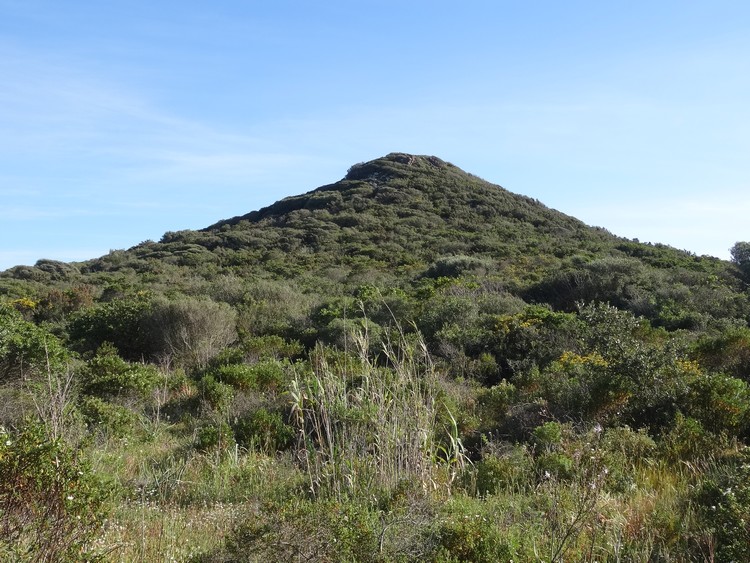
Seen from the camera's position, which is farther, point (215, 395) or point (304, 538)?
point (215, 395)

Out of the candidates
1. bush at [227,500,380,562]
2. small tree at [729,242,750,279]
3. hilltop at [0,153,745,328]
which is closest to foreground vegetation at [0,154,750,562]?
bush at [227,500,380,562]

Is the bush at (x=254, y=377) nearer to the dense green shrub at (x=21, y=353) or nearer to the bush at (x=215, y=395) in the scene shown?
the bush at (x=215, y=395)

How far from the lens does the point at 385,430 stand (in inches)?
149

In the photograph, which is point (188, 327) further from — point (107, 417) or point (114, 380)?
point (107, 417)

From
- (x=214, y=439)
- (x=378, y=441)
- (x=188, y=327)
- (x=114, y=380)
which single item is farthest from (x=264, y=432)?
(x=188, y=327)

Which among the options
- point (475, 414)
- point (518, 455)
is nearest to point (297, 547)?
point (518, 455)

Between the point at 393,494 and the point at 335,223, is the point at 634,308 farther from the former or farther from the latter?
the point at 335,223

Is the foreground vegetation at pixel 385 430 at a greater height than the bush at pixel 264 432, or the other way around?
the foreground vegetation at pixel 385 430

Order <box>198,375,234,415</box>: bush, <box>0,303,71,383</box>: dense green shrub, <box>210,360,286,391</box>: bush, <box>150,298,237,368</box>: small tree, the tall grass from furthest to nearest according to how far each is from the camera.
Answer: <box>150,298,237,368</box>: small tree < <box>210,360,286,391</box>: bush < <box>0,303,71,383</box>: dense green shrub < <box>198,375,234,415</box>: bush < the tall grass

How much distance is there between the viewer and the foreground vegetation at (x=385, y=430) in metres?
2.71

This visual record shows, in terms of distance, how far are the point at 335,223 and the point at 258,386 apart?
3294 cm

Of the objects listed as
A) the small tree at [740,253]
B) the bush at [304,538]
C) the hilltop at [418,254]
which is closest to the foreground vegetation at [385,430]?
the bush at [304,538]

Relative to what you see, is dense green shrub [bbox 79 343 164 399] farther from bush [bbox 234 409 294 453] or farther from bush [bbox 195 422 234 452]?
bush [bbox 195 422 234 452]

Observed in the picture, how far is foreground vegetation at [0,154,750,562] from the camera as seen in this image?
271 centimetres
